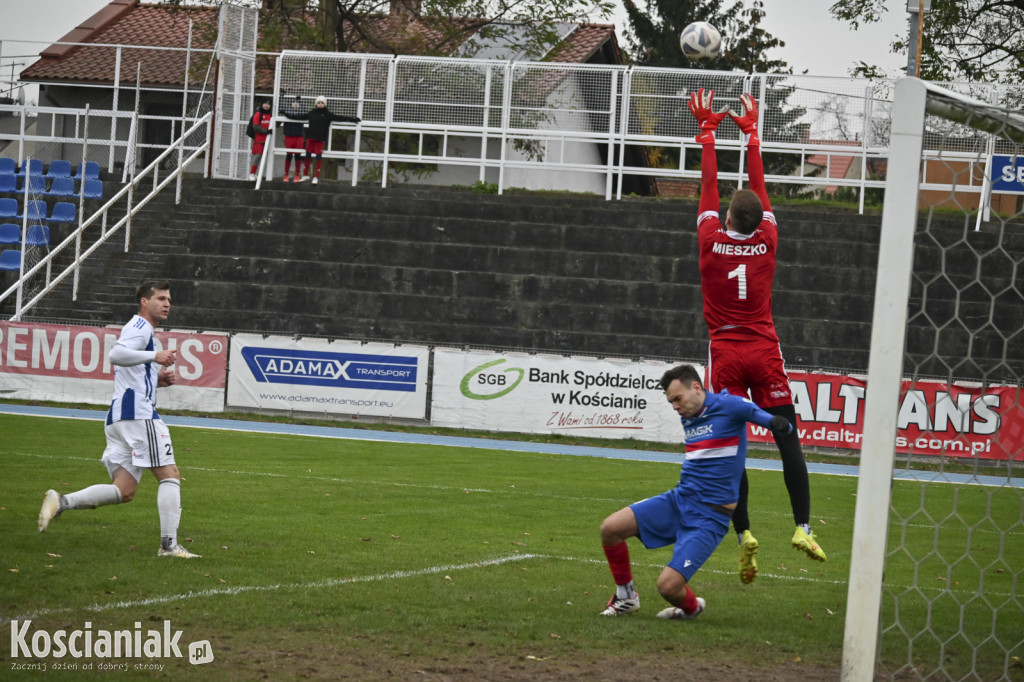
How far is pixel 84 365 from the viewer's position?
2148 cm

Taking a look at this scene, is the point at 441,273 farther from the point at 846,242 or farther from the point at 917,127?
the point at 917,127

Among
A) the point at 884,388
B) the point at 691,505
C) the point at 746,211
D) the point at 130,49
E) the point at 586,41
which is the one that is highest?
the point at 586,41

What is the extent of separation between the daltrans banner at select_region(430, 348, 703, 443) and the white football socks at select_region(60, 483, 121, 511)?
41.8ft

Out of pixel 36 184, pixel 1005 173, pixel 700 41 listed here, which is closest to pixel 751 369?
pixel 700 41

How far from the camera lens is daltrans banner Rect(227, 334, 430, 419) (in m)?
21.1

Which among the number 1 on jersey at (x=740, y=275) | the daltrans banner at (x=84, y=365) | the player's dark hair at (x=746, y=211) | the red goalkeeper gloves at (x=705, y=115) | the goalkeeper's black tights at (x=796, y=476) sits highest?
the red goalkeeper gloves at (x=705, y=115)

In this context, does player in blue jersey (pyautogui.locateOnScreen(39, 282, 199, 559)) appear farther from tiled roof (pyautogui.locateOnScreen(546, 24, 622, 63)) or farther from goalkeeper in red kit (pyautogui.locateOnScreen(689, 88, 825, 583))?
tiled roof (pyautogui.locateOnScreen(546, 24, 622, 63))

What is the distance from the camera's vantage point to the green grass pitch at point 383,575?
615cm

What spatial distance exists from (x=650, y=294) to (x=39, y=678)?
63.2 feet

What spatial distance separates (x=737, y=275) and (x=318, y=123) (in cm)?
2078

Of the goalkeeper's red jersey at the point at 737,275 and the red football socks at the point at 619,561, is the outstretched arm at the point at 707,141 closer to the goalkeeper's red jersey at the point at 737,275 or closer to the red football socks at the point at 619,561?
the goalkeeper's red jersey at the point at 737,275

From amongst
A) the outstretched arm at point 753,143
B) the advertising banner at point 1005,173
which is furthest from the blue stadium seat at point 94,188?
the outstretched arm at point 753,143

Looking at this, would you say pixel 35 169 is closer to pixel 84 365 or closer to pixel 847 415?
pixel 84 365

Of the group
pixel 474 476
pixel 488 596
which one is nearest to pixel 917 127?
pixel 488 596
